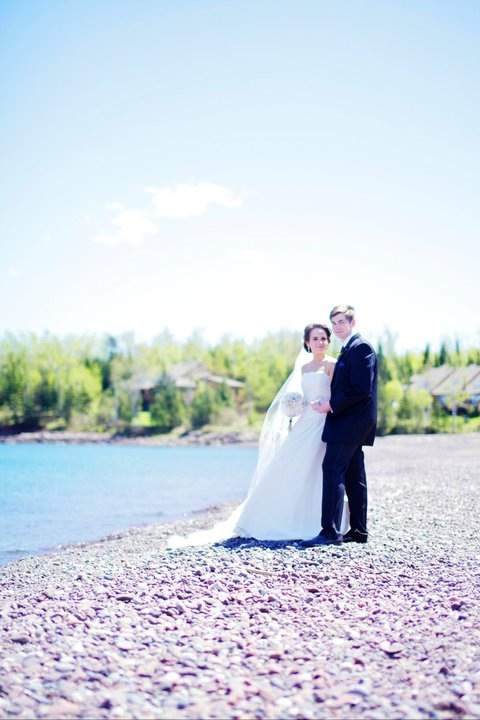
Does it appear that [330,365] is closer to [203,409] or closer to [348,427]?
[348,427]

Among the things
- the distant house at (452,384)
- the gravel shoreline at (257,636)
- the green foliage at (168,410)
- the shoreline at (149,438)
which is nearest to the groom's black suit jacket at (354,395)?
the gravel shoreline at (257,636)

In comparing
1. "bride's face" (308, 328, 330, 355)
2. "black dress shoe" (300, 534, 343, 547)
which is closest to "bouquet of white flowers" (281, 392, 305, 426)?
"bride's face" (308, 328, 330, 355)

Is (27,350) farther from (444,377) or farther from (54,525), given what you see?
(54,525)

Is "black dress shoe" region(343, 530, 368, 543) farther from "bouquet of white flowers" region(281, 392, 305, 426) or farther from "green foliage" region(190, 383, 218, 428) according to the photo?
"green foliage" region(190, 383, 218, 428)

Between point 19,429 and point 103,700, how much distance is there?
3122 inches

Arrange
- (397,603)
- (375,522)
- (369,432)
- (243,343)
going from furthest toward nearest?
(243,343) < (375,522) < (369,432) < (397,603)

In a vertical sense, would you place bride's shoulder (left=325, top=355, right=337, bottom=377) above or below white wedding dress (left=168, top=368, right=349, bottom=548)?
above

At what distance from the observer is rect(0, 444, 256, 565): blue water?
15.6m

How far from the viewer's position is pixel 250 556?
7.24 m

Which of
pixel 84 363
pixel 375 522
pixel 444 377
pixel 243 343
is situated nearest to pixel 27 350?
pixel 84 363

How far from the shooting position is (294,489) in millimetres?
8289

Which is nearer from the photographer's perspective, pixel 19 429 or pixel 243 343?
pixel 19 429

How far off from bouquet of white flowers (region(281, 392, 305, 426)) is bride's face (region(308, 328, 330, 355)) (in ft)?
1.86

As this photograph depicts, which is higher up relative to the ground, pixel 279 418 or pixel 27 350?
pixel 27 350
